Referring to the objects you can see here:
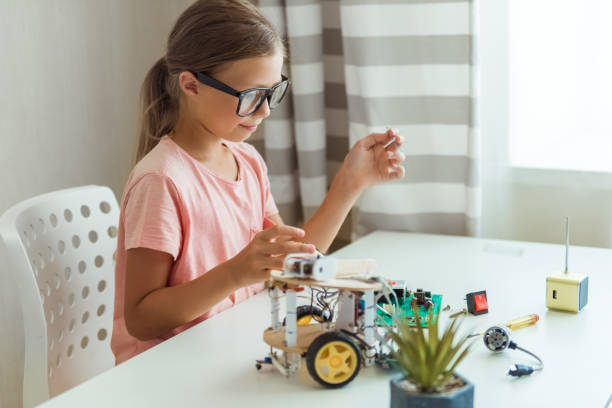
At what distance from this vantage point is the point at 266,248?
1.05 meters

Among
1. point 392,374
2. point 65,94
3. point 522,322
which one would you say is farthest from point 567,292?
point 65,94

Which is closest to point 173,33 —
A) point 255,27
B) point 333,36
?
point 255,27

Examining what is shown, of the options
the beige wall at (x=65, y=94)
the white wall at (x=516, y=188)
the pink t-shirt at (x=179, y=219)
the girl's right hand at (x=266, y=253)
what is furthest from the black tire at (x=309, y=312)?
the beige wall at (x=65, y=94)

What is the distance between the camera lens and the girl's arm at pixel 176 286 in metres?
1.07

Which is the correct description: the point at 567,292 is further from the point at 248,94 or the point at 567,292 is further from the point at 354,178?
the point at 248,94

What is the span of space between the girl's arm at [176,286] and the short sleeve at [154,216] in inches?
0.6

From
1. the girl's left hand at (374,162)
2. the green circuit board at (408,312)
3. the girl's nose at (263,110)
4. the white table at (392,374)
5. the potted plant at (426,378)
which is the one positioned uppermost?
the girl's nose at (263,110)

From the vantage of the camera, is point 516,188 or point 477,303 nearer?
point 477,303

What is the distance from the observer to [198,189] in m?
1.31

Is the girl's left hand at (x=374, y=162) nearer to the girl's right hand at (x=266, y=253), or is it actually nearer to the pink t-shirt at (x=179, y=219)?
the pink t-shirt at (x=179, y=219)

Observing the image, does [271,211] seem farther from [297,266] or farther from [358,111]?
[297,266]

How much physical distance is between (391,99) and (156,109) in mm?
636

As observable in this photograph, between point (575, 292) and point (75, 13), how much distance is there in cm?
140

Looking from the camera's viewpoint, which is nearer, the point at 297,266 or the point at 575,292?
the point at 297,266
